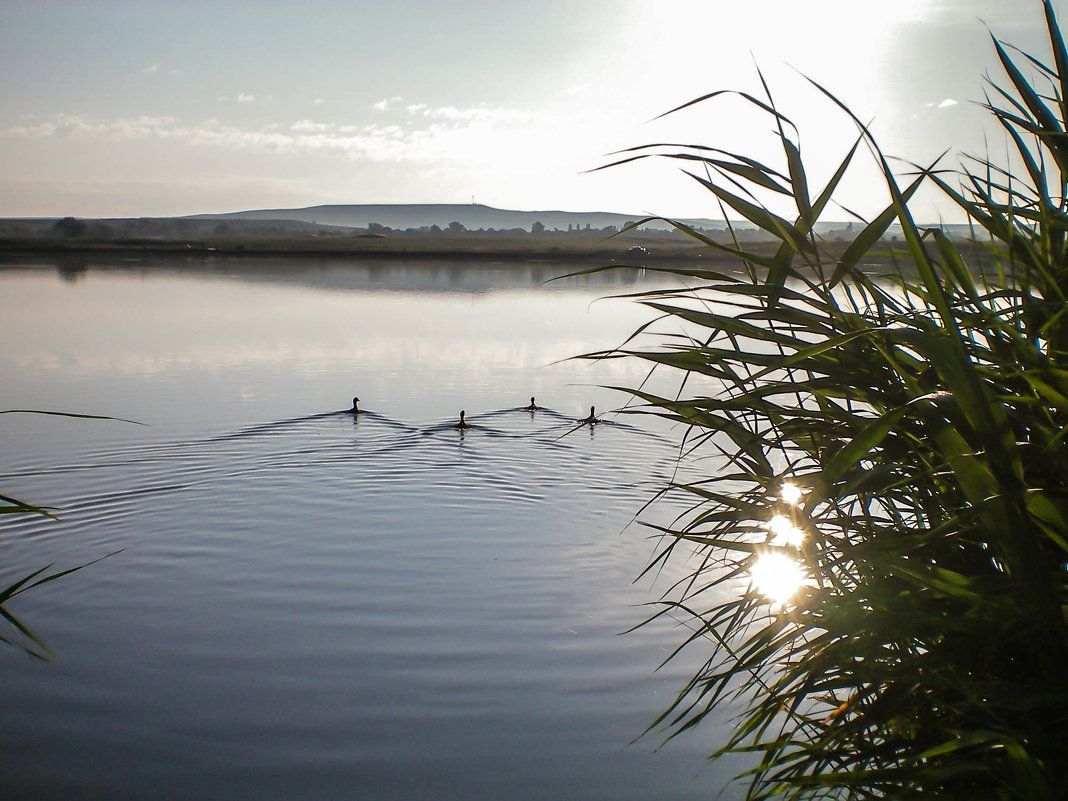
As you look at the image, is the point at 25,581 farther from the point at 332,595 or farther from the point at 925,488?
the point at 332,595

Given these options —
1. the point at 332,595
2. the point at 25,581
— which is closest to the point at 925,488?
the point at 25,581

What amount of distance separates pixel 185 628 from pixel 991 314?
6591 mm

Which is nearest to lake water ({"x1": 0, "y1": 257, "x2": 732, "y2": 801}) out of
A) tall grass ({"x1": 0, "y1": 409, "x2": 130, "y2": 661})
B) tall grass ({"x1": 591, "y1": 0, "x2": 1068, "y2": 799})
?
tall grass ({"x1": 0, "y1": 409, "x2": 130, "y2": 661})

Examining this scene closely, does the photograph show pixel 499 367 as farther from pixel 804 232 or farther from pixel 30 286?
pixel 30 286

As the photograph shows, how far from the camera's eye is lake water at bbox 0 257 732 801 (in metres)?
5.02

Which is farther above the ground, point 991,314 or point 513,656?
point 991,314

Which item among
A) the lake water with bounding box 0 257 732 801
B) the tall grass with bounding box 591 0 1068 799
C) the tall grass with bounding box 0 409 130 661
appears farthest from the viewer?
the lake water with bounding box 0 257 732 801

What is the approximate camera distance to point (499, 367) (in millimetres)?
22953

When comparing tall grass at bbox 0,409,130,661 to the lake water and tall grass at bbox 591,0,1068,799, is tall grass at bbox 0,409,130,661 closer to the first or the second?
the lake water

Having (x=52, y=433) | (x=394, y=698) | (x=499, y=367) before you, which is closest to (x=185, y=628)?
(x=394, y=698)

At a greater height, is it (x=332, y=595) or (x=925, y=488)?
(x=925, y=488)

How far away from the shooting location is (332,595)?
7641 mm

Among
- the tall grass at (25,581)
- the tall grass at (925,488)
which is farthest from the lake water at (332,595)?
the tall grass at (925,488)

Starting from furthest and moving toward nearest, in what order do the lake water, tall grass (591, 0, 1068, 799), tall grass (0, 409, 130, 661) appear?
the lake water < tall grass (0, 409, 130, 661) < tall grass (591, 0, 1068, 799)
